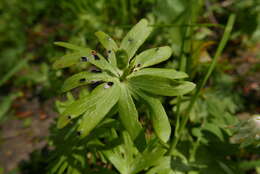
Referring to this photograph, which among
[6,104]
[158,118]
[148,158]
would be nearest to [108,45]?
[158,118]

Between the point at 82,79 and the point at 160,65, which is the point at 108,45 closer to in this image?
the point at 82,79

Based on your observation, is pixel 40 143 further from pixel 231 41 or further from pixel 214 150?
pixel 231 41

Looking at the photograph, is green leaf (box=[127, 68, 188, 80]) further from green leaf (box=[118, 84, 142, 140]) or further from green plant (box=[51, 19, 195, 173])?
green leaf (box=[118, 84, 142, 140])

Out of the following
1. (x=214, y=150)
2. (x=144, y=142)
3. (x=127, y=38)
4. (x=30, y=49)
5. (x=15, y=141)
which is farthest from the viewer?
(x=30, y=49)

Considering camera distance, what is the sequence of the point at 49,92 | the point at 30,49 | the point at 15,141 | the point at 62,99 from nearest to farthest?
the point at 62,99
the point at 49,92
the point at 15,141
the point at 30,49

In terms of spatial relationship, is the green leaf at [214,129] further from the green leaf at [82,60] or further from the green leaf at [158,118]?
the green leaf at [82,60]

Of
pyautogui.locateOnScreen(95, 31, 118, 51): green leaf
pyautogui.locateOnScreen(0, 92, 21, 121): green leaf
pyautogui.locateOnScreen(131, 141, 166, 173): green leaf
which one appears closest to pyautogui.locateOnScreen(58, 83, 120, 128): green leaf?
pyautogui.locateOnScreen(95, 31, 118, 51): green leaf

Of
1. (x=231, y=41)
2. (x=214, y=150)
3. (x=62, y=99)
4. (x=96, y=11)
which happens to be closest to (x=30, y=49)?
(x=96, y=11)
